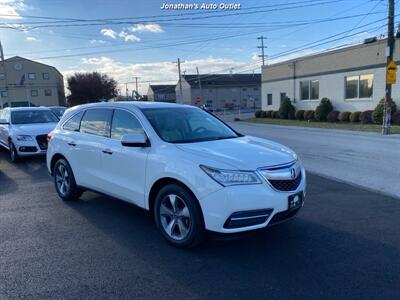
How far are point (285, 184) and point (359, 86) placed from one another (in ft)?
80.6

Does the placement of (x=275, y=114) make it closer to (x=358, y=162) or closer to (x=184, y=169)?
(x=358, y=162)

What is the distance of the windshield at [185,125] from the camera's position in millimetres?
4668

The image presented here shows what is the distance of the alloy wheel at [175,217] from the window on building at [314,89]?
91.7ft

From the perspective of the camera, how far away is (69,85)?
7575 cm

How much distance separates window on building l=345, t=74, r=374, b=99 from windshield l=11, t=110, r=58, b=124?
69.2ft

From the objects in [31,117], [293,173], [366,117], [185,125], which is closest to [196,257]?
[293,173]

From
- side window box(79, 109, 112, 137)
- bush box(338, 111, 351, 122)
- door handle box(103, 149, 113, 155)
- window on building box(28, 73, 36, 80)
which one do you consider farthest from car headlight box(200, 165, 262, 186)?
window on building box(28, 73, 36, 80)

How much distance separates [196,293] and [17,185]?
5903mm

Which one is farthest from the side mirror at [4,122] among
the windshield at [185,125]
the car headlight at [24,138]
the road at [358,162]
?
the road at [358,162]

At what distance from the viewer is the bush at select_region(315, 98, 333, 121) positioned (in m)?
27.4

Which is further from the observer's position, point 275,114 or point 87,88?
point 87,88

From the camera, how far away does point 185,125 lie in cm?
504

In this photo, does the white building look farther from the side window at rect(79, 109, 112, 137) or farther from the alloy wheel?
the alloy wheel

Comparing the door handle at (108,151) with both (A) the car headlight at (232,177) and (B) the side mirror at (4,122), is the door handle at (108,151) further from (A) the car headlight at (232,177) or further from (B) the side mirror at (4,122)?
(B) the side mirror at (4,122)
